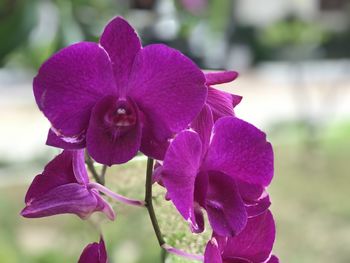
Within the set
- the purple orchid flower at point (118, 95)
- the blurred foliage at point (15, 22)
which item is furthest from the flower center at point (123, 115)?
the blurred foliage at point (15, 22)

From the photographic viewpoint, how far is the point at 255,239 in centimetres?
33

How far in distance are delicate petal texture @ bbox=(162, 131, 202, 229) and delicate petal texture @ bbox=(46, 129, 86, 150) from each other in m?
0.04

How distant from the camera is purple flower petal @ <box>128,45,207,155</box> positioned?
0.29 m

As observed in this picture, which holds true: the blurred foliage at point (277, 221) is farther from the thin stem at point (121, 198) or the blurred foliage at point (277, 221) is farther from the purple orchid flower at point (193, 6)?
the purple orchid flower at point (193, 6)

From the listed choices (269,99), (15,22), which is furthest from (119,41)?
(269,99)

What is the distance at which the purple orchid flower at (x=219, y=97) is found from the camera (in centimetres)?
31

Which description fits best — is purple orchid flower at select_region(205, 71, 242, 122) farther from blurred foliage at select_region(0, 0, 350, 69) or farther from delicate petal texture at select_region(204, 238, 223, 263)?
blurred foliage at select_region(0, 0, 350, 69)

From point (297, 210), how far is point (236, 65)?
4.48 m

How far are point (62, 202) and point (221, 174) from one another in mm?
72

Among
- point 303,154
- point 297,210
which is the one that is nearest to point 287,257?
point 297,210

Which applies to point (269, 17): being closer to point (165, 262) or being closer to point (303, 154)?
point (303, 154)

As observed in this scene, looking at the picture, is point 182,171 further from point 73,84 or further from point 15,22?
point 15,22

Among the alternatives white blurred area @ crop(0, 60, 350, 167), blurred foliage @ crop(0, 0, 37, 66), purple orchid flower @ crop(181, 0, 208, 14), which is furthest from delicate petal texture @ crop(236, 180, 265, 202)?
white blurred area @ crop(0, 60, 350, 167)

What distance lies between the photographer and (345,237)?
2.72 meters
